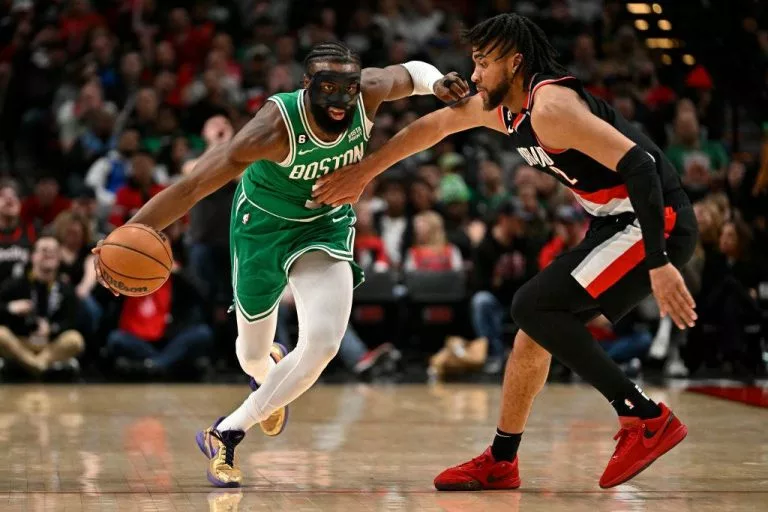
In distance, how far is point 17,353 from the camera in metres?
10.2

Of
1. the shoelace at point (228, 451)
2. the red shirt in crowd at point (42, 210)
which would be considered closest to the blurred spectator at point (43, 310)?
the red shirt in crowd at point (42, 210)

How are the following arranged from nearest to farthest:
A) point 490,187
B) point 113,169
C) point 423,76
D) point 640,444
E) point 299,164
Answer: point 640,444 < point 299,164 < point 423,76 < point 113,169 < point 490,187

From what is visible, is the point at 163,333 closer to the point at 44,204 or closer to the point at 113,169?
the point at 44,204

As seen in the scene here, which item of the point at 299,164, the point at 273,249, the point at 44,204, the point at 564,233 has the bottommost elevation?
the point at 44,204

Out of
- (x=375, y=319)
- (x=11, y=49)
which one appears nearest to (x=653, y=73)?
(x=375, y=319)

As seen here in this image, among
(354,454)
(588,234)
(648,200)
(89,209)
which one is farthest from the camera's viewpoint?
(89,209)

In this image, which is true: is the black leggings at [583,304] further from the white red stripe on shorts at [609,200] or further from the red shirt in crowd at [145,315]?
the red shirt in crowd at [145,315]

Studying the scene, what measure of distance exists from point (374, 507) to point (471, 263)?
6746mm

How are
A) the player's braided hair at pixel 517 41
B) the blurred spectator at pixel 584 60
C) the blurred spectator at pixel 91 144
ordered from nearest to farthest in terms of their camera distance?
the player's braided hair at pixel 517 41
the blurred spectator at pixel 91 144
the blurred spectator at pixel 584 60

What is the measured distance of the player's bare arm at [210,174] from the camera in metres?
4.92

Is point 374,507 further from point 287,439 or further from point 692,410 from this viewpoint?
point 692,410

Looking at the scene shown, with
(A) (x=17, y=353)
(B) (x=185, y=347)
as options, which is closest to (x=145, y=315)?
(B) (x=185, y=347)

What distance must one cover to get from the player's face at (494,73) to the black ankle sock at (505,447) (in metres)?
1.33

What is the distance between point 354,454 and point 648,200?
2.28 m
